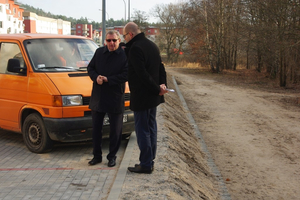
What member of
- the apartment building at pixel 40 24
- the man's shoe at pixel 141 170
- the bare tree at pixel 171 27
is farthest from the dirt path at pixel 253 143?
the apartment building at pixel 40 24

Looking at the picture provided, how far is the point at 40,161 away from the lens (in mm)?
6320

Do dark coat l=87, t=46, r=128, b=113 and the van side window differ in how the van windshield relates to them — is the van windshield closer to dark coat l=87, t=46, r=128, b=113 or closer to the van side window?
the van side window

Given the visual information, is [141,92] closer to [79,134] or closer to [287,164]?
[79,134]

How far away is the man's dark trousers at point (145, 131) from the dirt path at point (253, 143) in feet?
5.61

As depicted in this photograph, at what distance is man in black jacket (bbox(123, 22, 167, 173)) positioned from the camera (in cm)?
498

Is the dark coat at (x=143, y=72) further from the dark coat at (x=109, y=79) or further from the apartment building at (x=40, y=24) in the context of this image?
the apartment building at (x=40, y=24)

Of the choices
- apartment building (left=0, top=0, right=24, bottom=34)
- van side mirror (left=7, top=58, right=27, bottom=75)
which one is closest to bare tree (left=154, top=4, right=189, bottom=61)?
apartment building (left=0, top=0, right=24, bottom=34)

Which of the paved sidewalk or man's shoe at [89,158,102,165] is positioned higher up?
man's shoe at [89,158,102,165]

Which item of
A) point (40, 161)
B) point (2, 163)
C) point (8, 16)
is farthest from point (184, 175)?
point (8, 16)

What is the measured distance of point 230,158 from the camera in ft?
27.0

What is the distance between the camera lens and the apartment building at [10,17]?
77.9 metres

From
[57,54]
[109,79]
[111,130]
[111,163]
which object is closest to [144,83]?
[109,79]

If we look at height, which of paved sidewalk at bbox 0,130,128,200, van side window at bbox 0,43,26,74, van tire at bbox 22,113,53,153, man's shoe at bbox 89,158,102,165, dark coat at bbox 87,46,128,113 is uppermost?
van side window at bbox 0,43,26,74

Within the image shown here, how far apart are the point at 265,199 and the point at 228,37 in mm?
31145
